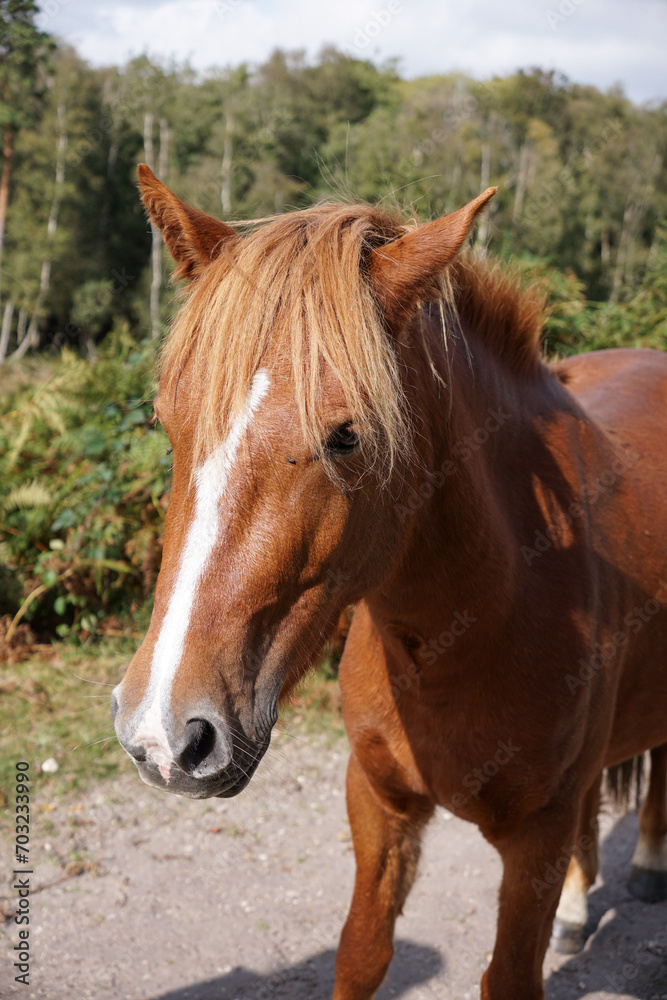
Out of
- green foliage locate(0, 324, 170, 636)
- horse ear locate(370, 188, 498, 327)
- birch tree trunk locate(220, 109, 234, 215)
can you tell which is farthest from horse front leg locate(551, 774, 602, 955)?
birch tree trunk locate(220, 109, 234, 215)

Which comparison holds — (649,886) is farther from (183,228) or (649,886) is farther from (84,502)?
(84,502)

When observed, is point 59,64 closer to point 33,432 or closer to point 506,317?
point 33,432

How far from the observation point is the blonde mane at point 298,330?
4.54ft

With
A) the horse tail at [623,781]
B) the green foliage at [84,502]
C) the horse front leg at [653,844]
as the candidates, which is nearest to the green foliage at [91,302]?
the green foliage at [84,502]

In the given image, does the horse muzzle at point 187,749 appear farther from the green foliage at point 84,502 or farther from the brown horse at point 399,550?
the green foliage at point 84,502

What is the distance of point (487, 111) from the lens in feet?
120

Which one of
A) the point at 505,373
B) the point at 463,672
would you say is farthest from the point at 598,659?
the point at 505,373

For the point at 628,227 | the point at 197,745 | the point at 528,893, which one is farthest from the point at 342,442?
the point at 628,227

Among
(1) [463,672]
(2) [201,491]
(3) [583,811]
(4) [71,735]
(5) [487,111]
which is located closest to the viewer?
(2) [201,491]

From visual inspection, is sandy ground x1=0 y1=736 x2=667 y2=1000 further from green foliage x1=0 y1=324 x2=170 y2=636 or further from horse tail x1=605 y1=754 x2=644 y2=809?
green foliage x1=0 y1=324 x2=170 y2=636

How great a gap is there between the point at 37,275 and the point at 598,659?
34729 mm

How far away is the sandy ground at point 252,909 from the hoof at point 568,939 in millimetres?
31

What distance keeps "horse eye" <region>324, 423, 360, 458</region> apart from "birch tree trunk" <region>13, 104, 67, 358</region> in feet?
105

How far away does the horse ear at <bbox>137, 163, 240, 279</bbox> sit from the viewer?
1691 millimetres
